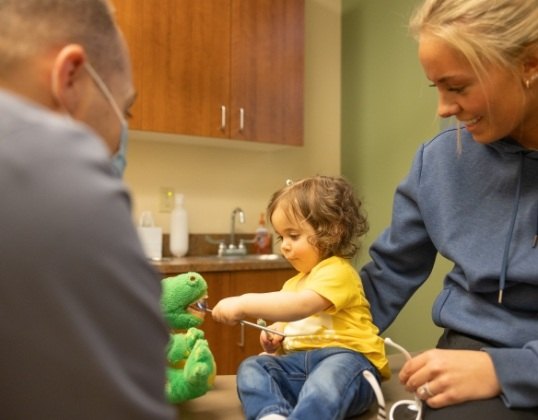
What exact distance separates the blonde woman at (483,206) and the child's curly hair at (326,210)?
7.9 inches

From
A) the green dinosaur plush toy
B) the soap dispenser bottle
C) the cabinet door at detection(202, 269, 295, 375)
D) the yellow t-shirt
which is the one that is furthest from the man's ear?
the soap dispenser bottle

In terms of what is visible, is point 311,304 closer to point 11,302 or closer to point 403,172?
point 11,302

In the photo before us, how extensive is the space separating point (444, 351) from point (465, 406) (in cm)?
9

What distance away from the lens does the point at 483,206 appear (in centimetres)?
101

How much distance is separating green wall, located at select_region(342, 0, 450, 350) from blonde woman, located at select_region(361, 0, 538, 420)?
5.07 ft

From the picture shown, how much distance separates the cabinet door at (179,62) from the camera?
2.39m

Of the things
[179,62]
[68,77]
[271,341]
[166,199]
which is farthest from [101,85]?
[166,199]

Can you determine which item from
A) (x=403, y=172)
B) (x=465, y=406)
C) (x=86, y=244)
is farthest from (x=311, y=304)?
(x=403, y=172)

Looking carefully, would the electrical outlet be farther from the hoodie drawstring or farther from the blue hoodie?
the hoodie drawstring

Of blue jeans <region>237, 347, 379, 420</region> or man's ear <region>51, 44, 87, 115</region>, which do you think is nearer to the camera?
man's ear <region>51, 44, 87, 115</region>

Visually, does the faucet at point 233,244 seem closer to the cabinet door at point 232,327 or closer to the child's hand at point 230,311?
the cabinet door at point 232,327

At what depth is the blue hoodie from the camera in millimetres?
904

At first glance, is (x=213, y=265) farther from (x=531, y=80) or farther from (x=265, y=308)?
(x=531, y=80)

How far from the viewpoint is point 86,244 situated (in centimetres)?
37
